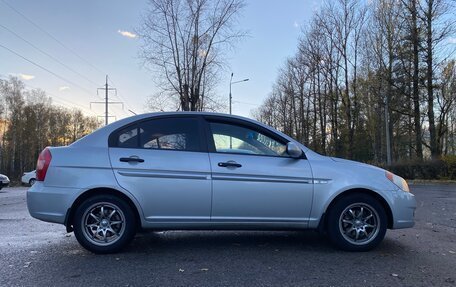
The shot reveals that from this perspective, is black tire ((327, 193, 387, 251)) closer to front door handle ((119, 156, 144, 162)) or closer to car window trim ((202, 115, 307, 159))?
car window trim ((202, 115, 307, 159))

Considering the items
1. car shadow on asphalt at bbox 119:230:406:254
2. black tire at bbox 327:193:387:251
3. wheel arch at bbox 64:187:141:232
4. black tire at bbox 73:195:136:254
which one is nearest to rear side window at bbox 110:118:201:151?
wheel arch at bbox 64:187:141:232

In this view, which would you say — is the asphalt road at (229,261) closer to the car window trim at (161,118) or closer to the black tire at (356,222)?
the black tire at (356,222)

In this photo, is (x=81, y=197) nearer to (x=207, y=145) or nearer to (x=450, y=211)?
(x=207, y=145)

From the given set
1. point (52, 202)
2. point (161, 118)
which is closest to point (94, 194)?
point (52, 202)

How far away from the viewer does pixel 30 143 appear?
6750 centimetres

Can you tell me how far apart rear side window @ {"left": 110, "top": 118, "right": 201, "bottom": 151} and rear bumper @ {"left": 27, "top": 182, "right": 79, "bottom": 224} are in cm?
80

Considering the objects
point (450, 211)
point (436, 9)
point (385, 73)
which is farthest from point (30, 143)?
point (450, 211)

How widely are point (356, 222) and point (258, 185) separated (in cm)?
129

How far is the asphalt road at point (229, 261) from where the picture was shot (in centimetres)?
412

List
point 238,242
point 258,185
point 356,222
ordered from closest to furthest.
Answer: point 258,185
point 356,222
point 238,242

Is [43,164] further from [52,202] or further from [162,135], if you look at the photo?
[162,135]

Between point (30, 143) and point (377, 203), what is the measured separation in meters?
70.0

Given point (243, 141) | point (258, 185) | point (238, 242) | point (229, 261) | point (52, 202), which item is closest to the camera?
point (229, 261)

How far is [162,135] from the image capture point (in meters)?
5.35
